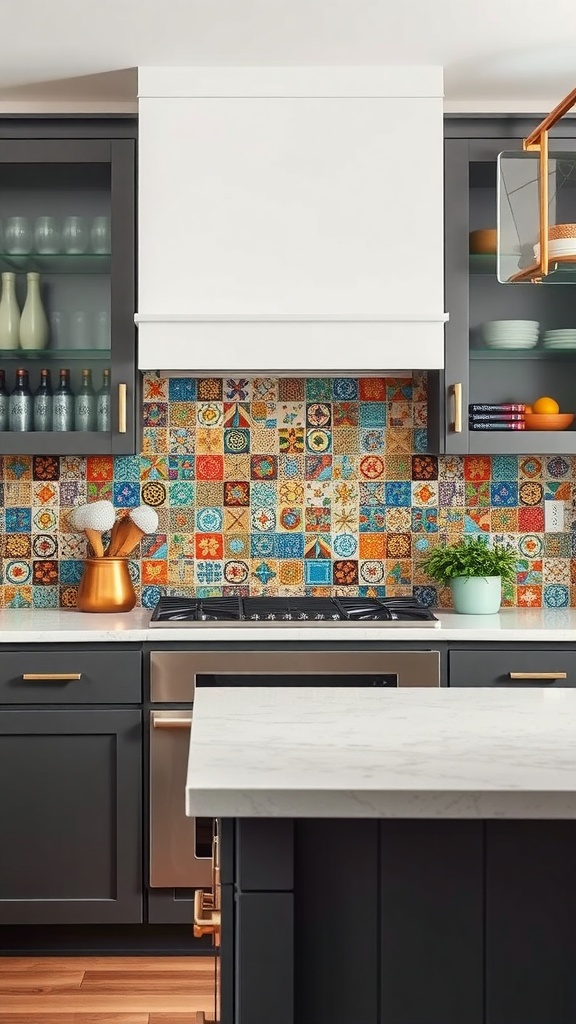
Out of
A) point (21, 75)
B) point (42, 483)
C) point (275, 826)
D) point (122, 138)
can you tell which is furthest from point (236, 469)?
point (275, 826)

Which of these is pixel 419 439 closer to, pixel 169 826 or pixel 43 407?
pixel 43 407

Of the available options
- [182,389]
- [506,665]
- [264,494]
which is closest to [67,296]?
[182,389]

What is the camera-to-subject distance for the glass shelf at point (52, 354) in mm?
3092

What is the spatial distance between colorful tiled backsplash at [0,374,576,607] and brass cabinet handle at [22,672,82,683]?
1.97 feet

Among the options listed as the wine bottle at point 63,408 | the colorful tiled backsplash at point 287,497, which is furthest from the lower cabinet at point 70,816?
the wine bottle at point 63,408

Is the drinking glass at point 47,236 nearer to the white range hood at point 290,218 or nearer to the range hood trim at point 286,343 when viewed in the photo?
the white range hood at point 290,218

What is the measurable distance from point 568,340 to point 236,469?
45.8 inches

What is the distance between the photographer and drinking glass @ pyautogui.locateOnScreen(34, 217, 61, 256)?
3092 millimetres

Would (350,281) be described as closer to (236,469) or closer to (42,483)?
(236,469)

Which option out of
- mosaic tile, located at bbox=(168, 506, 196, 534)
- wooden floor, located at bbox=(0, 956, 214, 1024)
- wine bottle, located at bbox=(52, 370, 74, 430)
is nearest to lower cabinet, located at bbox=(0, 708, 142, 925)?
wooden floor, located at bbox=(0, 956, 214, 1024)

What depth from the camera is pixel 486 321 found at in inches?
124

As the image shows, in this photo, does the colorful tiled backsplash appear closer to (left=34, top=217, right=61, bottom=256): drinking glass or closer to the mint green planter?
the mint green planter

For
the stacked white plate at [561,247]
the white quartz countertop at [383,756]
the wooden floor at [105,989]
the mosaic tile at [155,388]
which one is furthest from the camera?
the mosaic tile at [155,388]

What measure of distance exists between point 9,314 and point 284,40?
A: 3.83 ft
